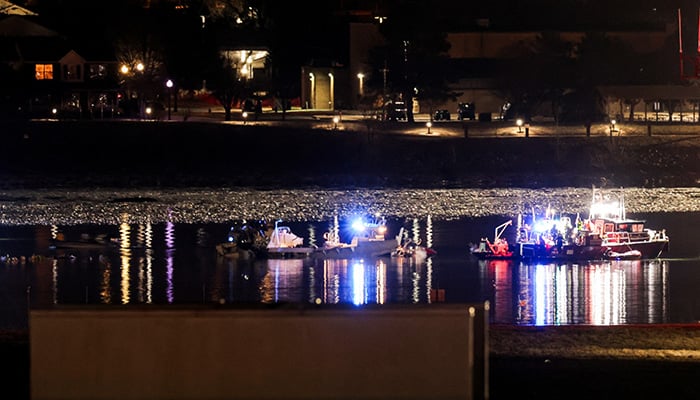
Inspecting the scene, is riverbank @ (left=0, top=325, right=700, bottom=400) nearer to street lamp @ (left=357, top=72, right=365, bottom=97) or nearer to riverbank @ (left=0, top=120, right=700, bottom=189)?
riverbank @ (left=0, top=120, right=700, bottom=189)

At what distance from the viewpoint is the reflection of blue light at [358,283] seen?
21.2 metres

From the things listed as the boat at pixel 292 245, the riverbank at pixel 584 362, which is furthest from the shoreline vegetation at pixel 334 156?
the riverbank at pixel 584 362

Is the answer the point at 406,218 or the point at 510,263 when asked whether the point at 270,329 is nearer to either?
the point at 510,263

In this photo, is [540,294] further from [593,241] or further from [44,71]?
[44,71]

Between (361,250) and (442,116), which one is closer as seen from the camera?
(361,250)

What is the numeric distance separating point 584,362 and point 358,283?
1017cm

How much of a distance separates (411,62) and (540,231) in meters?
31.1

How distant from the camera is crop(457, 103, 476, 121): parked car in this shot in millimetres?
58656

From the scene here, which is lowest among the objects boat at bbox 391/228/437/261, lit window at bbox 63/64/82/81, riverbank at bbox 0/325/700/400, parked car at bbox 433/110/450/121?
riverbank at bbox 0/325/700/400

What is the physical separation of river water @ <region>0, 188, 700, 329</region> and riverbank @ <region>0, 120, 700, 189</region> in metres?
4.62

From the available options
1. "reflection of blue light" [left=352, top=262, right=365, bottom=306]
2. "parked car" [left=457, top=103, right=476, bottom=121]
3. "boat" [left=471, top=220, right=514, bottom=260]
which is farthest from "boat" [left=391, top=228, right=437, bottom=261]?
"parked car" [left=457, top=103, right=476, bottom=121]

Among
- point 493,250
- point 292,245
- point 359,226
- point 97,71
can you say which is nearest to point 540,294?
point 493,250

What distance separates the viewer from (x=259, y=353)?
9.70m

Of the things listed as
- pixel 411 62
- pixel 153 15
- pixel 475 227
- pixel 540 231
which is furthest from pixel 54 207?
pixel 153 15
